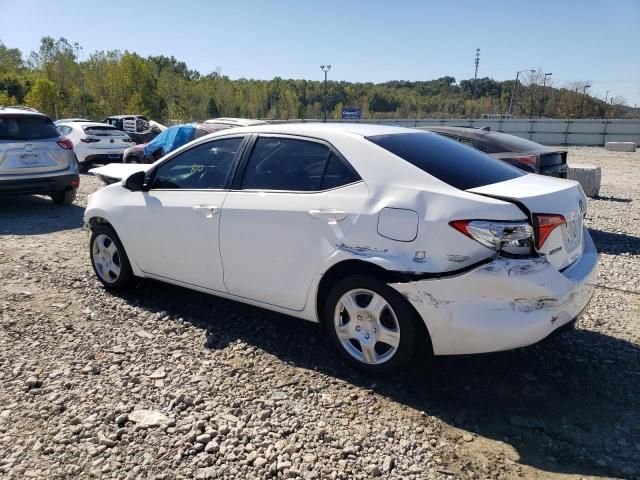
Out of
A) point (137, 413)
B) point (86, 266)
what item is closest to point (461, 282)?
point (137, 413)

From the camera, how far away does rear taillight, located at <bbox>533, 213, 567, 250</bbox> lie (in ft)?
9.52

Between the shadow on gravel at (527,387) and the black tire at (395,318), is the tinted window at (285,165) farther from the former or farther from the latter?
the shadow on gravel at (527,387)

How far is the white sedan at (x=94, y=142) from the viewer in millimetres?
14531

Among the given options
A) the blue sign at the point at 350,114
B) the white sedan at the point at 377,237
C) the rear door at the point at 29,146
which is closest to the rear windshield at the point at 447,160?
the white sedan at the point at 377,237

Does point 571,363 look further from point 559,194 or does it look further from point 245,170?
point 245,170

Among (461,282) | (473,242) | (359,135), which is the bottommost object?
(461,282)

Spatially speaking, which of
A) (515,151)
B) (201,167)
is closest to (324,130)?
(201,167)

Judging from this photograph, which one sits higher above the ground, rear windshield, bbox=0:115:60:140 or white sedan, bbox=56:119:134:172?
rear windshield, bbox=0:115:60:140

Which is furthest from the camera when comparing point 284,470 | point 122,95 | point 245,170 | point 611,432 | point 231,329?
point 122,95

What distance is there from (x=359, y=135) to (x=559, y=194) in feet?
4.42

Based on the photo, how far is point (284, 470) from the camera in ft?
8.40

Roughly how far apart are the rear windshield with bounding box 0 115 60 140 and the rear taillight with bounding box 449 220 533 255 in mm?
8376

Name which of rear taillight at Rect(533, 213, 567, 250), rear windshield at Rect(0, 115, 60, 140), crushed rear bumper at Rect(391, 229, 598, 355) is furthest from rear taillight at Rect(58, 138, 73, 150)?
rear taillight at Rect(533, 213, 567, 250)

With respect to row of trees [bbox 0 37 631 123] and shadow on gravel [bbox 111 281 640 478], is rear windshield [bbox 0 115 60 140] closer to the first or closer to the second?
shadow on gravel [bbox 111 281 640 478]
